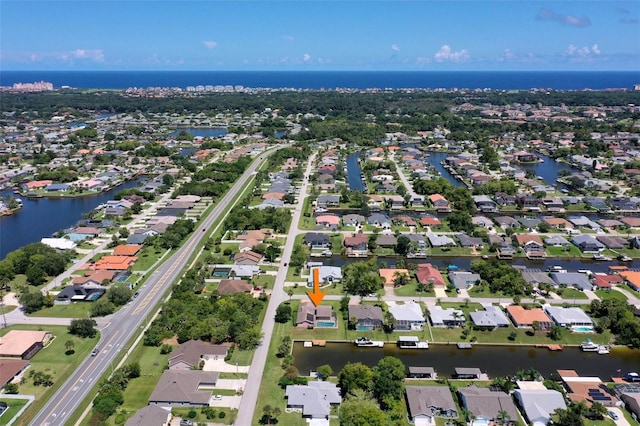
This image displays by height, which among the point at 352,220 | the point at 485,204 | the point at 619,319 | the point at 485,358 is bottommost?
the point at 485,358

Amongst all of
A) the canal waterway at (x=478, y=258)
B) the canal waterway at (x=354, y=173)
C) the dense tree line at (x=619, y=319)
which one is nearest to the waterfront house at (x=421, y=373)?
the dense tree line at (x=619, y=319)

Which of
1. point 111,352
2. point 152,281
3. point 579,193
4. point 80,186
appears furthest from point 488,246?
point 80,186

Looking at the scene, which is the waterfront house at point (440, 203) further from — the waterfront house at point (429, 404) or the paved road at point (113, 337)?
the waterfront house at point (429, 404)

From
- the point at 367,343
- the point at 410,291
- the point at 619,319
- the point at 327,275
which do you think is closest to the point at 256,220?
the point at 327,275

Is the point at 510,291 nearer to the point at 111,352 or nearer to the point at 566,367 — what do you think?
the point at 566,367

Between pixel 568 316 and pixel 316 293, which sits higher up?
pixel 316 293

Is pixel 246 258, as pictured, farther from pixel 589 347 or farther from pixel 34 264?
pixel 589 347

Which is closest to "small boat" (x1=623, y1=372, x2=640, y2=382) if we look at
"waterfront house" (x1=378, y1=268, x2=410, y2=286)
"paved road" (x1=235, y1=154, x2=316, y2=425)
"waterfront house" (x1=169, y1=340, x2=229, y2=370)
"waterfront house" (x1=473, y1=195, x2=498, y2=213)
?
"waterfront house" (x1=378, y1=268, x2=410, y2=286)
